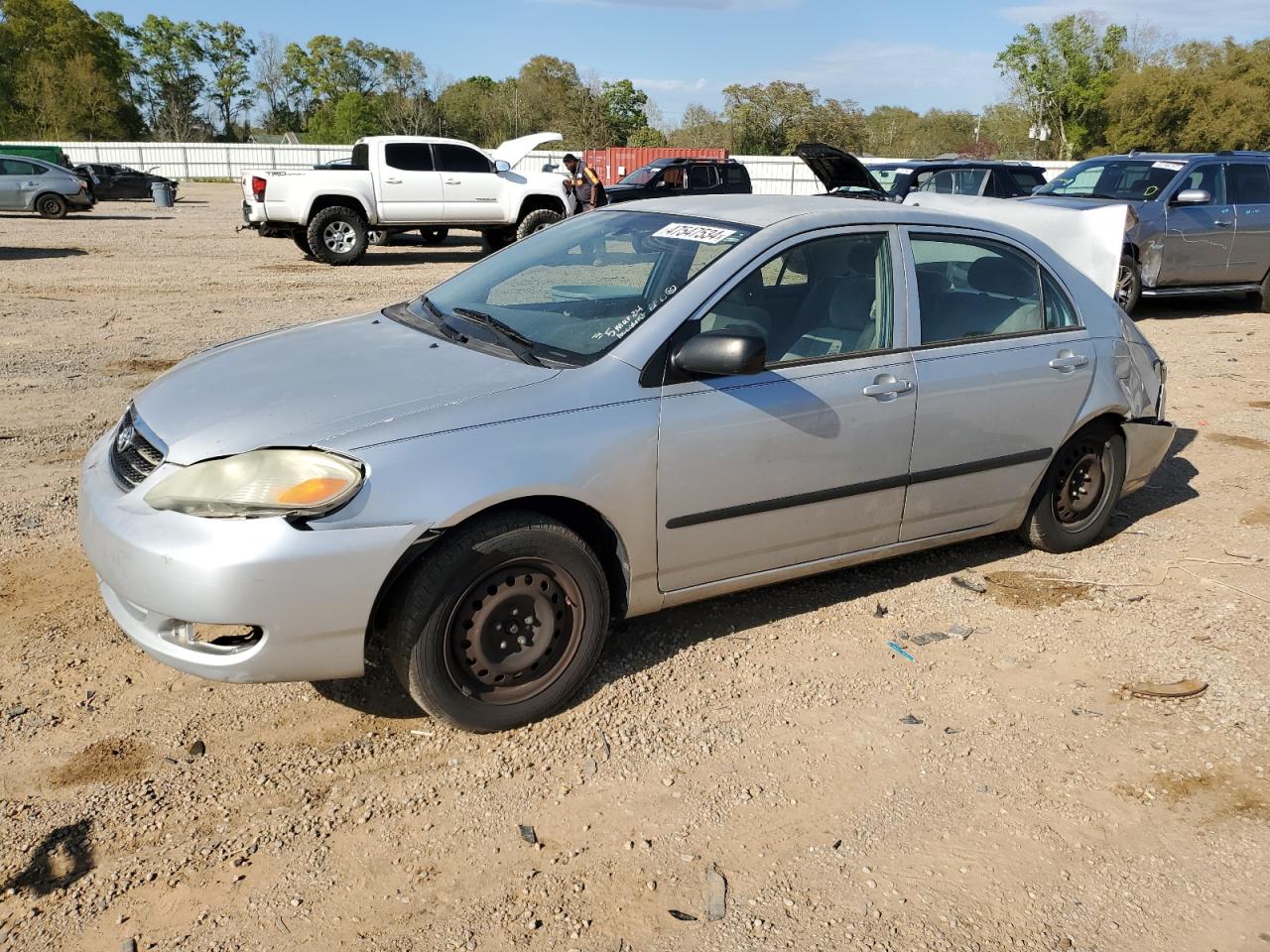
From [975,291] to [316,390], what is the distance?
9.12 feet

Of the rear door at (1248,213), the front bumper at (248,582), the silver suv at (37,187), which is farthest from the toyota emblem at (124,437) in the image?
the silver suv at (37,187)

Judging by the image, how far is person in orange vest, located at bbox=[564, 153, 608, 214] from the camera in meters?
18.1

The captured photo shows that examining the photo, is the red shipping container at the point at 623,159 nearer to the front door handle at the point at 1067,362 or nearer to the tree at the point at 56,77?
the tree at the point at 56,77

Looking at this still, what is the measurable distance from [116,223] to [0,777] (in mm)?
24005

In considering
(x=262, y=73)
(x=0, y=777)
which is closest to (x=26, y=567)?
(x=0, y=777)

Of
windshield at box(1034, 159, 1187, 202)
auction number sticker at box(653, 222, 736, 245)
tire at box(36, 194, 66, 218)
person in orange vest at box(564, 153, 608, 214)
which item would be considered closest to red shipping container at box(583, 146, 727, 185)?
tire at box(36, 194, 66, 218)

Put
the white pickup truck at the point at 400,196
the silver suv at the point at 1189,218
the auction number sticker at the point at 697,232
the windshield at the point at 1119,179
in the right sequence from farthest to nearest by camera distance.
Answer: the white pickup truck at the point at 400,196, the windshield at the point at 1119,179, the silver suv at the point at 1189,218, the auction number sticker at the point at 697,232

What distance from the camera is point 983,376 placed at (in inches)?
166

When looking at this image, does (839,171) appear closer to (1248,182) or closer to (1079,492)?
(1248,182)

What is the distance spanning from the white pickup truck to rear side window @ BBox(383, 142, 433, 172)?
0.05 feet

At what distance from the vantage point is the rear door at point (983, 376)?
4.12m

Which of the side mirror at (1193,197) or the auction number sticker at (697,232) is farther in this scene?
the side mirror at (1193,197)

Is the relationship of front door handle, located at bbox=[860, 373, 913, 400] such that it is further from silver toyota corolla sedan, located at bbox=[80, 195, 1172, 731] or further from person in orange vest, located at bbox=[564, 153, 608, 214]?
person in orange vest, located at bbox=[564, 153, 608, 214]

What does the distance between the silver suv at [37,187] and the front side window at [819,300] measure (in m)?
24.6
